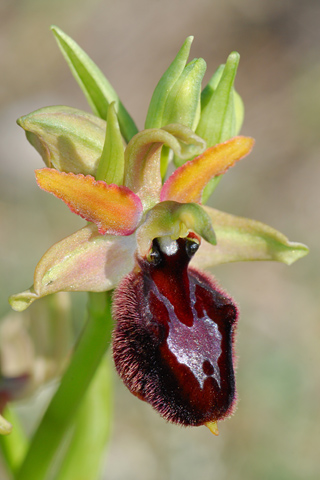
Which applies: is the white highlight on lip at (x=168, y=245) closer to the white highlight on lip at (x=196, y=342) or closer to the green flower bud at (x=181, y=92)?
the white highlight on lip at (x=196, y=342)

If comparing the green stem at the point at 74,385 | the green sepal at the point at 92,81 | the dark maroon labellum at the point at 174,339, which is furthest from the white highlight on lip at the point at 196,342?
the green sepal at the point at 92,81

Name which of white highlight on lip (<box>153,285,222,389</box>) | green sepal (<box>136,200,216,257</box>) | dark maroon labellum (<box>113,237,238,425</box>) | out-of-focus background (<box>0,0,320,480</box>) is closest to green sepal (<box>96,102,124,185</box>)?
green sepal (<box>136,200,216,257</box>)

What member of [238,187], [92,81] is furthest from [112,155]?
[238,187]

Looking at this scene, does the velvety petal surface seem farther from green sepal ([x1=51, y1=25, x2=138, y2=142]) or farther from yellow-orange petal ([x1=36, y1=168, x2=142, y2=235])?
green sepal ([x1=51, y1=25, x2=138, y2=142])

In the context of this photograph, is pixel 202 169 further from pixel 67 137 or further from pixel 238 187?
pixel 238 187

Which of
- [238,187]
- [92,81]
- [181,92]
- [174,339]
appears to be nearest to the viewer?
[174,339]

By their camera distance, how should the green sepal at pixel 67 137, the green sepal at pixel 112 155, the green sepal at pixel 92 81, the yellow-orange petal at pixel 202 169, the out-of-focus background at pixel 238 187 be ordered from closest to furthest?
the green sepal at pixel 112 155
the green sepal at pixel 67 137
the yellow-orange petal at pixel 202 169
the green sepal at pixel 92 81
the out-of-focus background at pixel 238 187

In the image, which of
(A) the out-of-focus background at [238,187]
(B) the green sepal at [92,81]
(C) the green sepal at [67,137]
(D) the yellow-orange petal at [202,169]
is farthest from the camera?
(A) the out-of-focus background at [238,187]
